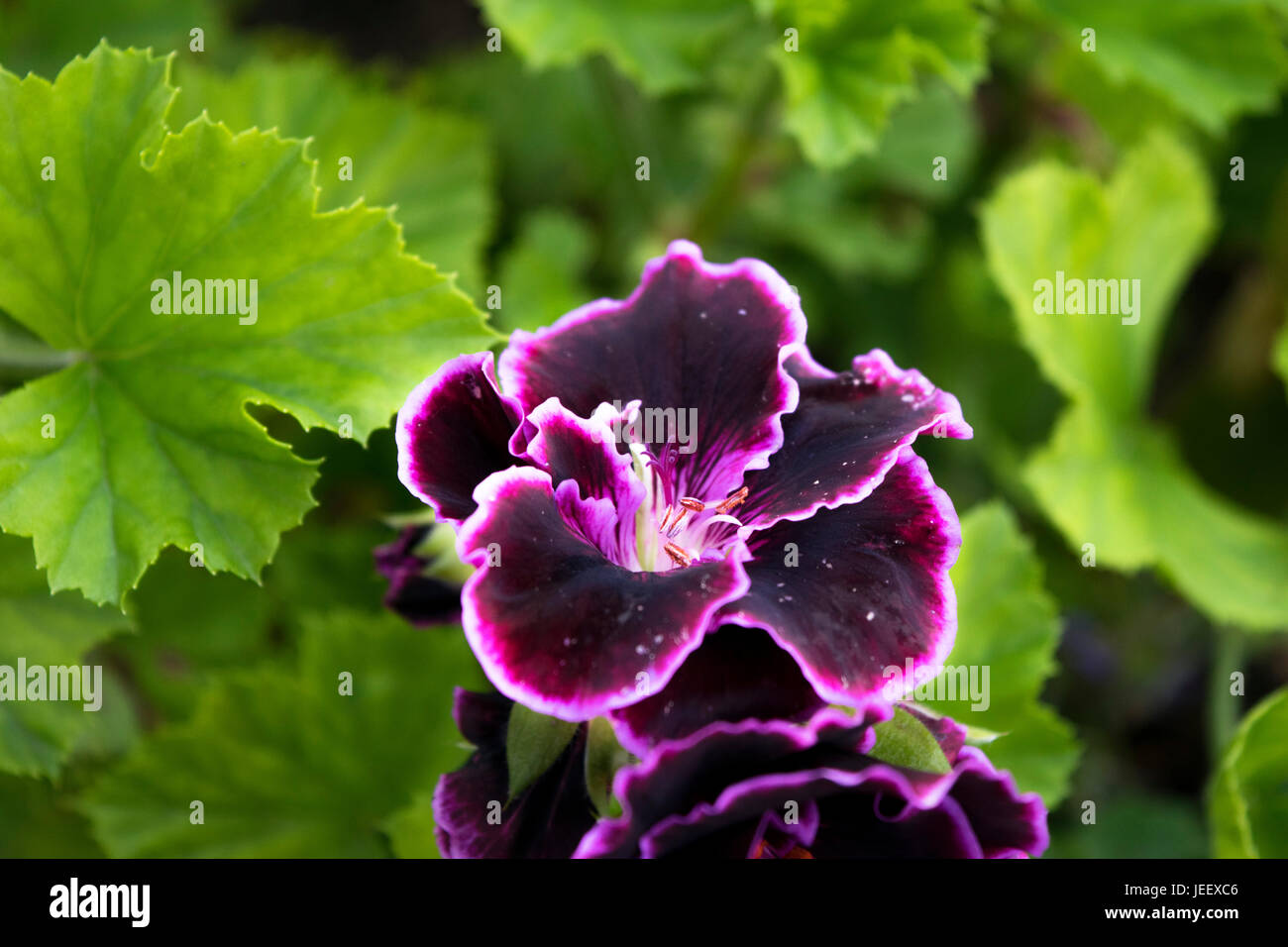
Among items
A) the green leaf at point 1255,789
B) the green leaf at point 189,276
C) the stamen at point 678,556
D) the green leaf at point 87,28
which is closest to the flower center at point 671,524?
the stamen at point 678,556

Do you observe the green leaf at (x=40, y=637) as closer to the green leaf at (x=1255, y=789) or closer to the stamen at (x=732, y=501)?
the stamen at (x=732, y=501)

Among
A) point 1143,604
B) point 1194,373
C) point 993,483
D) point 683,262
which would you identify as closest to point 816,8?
point 683,262

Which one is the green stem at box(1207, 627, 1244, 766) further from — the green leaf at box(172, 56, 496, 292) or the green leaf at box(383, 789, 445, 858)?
the green leaf at box(172, 56, 496, 292)

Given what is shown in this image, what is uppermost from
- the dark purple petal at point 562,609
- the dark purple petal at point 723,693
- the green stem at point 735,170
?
the green stem at point 735,170

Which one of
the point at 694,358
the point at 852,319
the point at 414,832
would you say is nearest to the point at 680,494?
the point at 694,358
